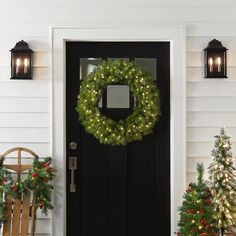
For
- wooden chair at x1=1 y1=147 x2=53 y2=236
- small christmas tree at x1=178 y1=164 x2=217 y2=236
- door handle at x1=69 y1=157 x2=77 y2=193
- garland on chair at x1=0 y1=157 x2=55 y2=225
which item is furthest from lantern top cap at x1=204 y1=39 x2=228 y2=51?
wooden chair at x1=1 y1=147 x2=53 y2=236

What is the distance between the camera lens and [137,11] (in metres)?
3.79

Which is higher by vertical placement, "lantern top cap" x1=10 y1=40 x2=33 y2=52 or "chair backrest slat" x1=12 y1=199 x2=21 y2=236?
"lantern top cap" x1=10 y1=40 x2=33 y2=52

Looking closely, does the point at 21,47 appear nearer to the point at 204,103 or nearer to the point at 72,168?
the point at 72,168

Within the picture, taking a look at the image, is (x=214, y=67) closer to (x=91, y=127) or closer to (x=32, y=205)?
(x=91, y=127)

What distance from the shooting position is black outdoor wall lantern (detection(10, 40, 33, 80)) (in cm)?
372

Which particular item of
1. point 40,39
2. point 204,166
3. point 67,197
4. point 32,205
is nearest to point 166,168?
point 204,166

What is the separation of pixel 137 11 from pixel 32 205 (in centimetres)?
188

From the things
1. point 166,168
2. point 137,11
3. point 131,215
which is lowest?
point 131,215

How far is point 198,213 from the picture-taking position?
135 inches

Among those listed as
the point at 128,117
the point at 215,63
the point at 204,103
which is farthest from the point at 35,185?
the point at 215,63

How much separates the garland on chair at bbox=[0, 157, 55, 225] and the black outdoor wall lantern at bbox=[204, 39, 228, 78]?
160cm

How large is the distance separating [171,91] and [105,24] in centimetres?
82

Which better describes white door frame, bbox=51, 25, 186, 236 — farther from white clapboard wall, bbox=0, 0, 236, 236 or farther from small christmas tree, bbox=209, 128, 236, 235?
small christmas tree, bbox=209, 128, 236, 235

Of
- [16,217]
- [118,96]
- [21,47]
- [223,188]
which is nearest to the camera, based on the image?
[223,188]
